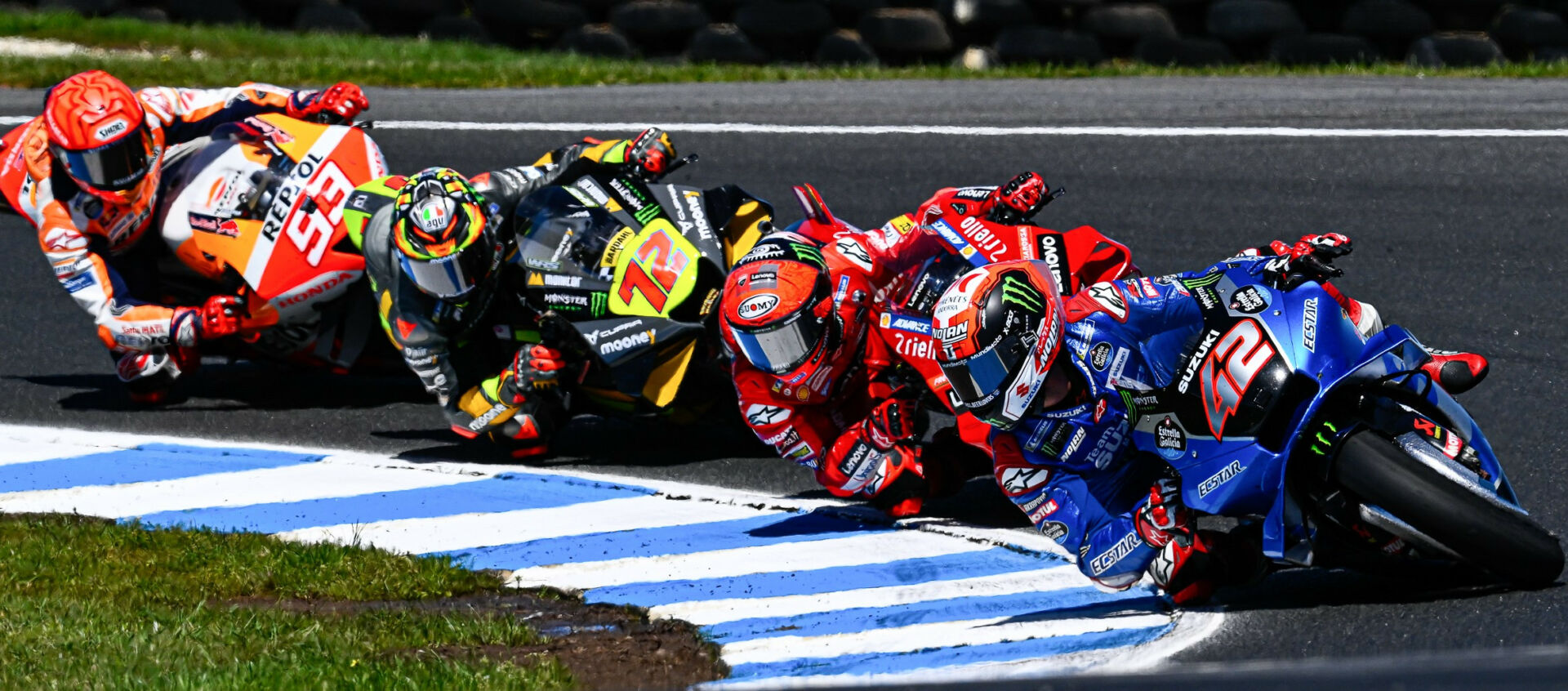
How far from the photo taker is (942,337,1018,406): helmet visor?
529 centimetres

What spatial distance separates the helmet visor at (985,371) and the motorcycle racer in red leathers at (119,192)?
459 cm

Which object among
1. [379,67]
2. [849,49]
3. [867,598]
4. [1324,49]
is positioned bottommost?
[867,598]

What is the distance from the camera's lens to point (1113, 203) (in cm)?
983

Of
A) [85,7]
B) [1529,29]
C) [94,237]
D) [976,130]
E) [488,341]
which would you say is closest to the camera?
[488,341]

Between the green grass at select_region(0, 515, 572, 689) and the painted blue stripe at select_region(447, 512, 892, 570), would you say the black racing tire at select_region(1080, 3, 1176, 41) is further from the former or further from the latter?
the green grass at select_region(0, 515, 572, 689)

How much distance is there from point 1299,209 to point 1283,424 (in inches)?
184

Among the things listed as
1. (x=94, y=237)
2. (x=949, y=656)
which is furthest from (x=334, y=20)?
(x=949, y=656)

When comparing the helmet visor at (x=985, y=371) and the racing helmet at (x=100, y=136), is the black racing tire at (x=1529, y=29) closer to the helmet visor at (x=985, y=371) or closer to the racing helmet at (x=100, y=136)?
the helmet visor at (x=985, y=371)

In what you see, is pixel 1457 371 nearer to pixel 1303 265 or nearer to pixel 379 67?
pixel 1303 265

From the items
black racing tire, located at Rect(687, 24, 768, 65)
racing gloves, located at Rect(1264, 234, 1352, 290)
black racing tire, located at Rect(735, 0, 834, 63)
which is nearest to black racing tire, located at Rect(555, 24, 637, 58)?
black racing tire, located at Rect(687, 24, 768, 65)

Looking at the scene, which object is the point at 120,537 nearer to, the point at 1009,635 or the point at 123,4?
the point at 1009,635

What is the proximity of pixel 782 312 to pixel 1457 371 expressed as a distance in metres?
2.30

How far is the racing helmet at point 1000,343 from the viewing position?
17.4 ft

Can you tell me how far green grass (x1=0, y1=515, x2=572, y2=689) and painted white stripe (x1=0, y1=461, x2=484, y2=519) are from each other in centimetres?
32
